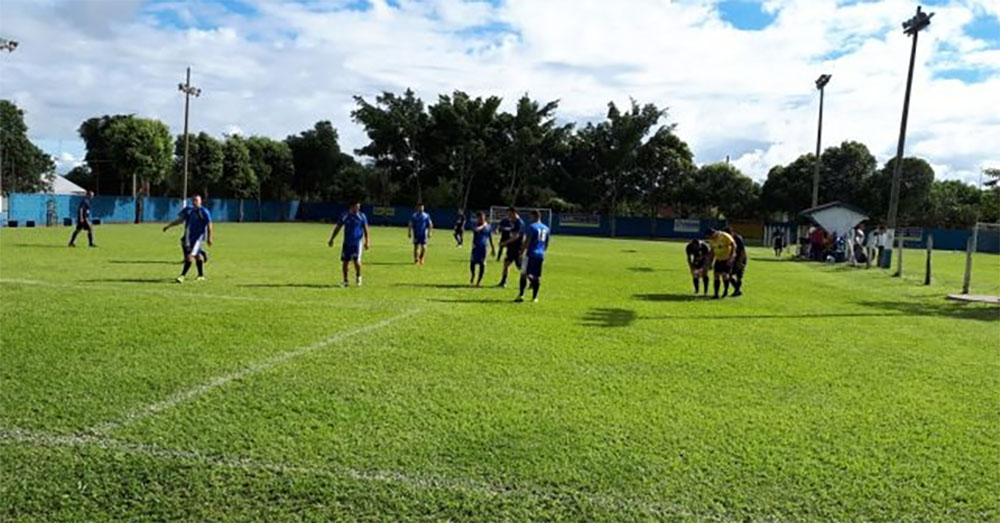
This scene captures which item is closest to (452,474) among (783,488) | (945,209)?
(783,488)

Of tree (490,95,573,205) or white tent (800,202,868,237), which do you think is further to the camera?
tree (490,95,573,205)

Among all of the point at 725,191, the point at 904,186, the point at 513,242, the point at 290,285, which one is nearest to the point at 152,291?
the point at 290,285

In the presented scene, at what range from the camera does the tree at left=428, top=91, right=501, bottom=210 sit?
65.0 meters

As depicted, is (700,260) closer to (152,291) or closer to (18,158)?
(152,291)

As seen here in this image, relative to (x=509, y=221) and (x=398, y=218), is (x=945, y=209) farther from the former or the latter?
(x=509, y=221)

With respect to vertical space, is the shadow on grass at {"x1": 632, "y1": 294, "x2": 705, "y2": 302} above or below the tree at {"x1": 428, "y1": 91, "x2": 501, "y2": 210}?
below

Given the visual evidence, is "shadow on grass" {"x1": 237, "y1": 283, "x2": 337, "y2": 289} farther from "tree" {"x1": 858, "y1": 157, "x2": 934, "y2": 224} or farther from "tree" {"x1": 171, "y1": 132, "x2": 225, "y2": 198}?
"tree" {"x1": 858, "y1": 157, "x2": 934, "y2": 224}

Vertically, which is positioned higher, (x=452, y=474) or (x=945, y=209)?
(x=945, y=209)

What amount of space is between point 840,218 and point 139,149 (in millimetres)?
41765

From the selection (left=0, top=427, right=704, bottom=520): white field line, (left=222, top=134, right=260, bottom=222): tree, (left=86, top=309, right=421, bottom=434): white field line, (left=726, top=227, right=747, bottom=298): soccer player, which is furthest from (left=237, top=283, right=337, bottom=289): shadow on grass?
(left=222, top=134, right=260, bottom=222): tree

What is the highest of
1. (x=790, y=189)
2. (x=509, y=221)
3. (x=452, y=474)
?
(x=790, y=189)

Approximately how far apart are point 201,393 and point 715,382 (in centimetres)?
479

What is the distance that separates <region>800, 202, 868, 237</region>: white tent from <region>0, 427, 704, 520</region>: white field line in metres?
29.4

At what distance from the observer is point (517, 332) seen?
948 cm
